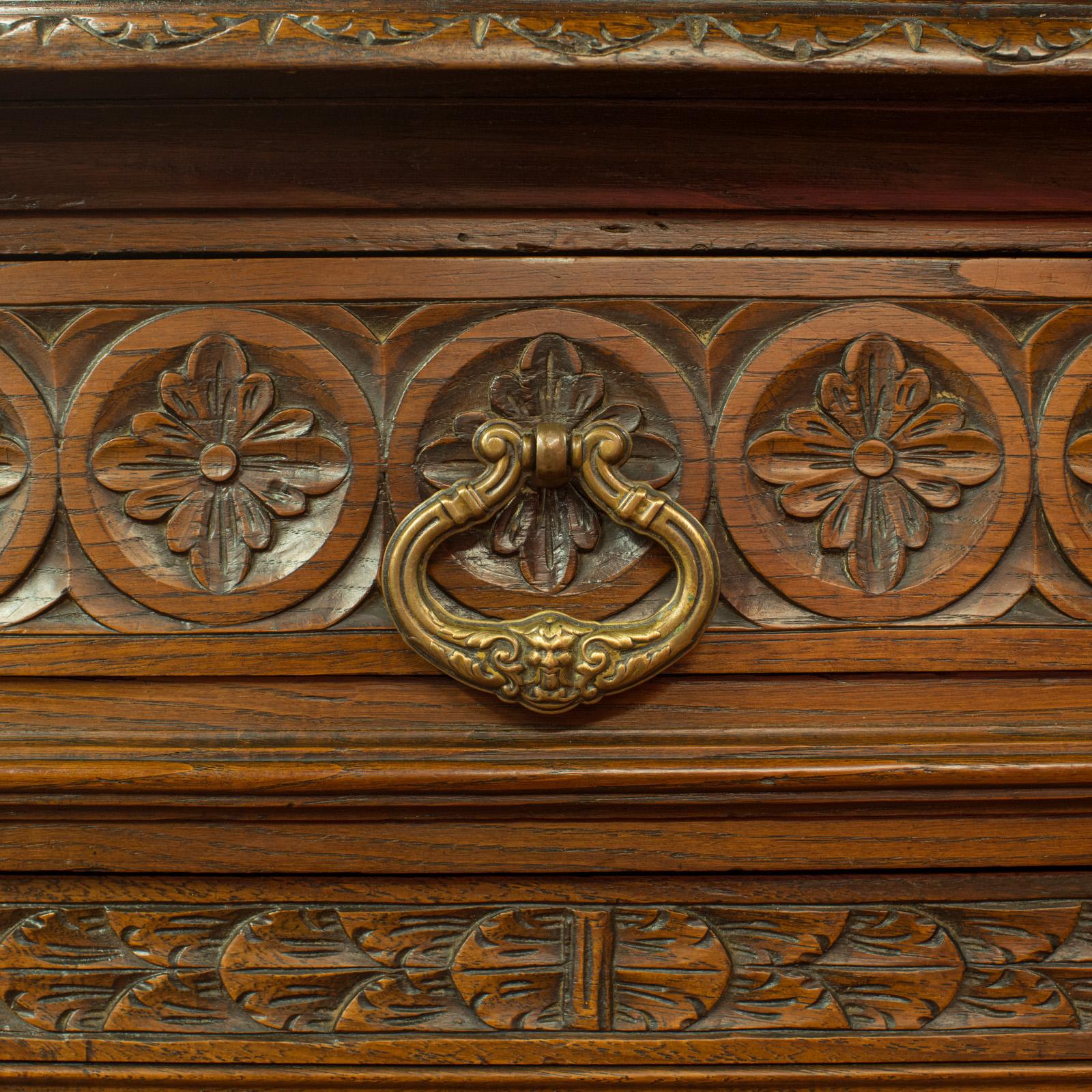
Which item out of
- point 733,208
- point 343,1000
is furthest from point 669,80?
point 343,1000

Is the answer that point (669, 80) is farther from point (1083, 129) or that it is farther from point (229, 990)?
point (229, 990)

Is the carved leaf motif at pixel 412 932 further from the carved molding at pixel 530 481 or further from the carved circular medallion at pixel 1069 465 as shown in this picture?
the carved circular medallion at pixel 1069 465

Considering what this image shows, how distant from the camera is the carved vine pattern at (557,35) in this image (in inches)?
12.9

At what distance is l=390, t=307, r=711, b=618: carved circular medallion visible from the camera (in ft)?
1.24

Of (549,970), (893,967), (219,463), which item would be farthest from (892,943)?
(219,463)

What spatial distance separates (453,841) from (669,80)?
32cm

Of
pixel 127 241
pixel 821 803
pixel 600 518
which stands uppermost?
pixel 127 241

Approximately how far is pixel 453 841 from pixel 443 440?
0.17 meters

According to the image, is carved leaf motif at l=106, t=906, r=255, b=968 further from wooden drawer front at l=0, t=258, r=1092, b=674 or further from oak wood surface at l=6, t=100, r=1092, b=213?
oak wood surface at l=6, t=100, r=1092, b=213

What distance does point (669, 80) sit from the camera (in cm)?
34

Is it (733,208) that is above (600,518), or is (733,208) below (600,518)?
above

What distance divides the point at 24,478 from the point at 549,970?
31cm

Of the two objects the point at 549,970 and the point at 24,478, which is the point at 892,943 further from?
the point at 24,478

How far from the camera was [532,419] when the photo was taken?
382 mm
